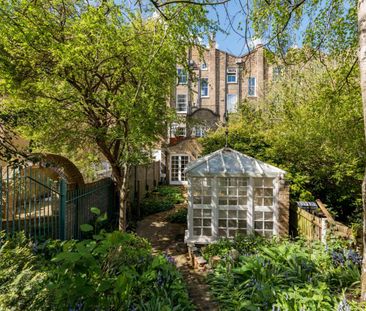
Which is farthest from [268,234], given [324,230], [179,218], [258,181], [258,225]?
[179,218]

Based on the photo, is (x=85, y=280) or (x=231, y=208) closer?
(x=85, y=280)

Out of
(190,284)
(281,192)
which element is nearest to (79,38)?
(190,284)

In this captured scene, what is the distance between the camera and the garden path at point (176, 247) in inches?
183

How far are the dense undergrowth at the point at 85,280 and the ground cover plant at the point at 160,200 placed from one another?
21.3 feet

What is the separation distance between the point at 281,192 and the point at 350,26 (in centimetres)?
462

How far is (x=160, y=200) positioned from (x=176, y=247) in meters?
5.29

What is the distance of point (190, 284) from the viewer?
208 inches

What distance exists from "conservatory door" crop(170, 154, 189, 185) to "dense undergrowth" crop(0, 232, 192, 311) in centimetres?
1391

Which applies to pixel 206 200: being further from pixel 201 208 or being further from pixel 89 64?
pixel 89 64

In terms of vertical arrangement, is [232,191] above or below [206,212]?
above

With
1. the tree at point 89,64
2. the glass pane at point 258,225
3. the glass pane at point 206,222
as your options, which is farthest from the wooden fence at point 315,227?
the tree at point 89,64

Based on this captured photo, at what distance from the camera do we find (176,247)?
784 centimetres

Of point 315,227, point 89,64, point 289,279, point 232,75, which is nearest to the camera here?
point 289,279

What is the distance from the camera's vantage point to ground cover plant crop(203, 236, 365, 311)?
3.85 metres
